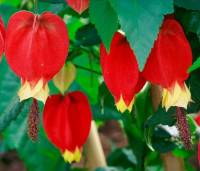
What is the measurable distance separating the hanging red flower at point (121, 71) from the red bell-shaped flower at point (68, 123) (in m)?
0.15

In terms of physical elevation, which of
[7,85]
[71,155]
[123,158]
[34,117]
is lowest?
[123,158]

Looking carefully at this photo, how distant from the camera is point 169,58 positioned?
0.69m

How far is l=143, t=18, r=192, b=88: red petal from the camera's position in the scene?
684mm

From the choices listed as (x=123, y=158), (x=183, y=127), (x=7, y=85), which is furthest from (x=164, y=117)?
(x=123, y=158)

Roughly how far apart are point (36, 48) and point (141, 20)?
12 centimetres

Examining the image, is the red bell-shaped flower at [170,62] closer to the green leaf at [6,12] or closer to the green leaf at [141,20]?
the green leaf at [141,20]

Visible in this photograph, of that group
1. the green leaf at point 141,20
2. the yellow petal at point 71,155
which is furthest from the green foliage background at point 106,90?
the yellow petal at point 71,155

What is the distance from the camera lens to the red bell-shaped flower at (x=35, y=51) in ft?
2.26

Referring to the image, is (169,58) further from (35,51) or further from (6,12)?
(6,12)

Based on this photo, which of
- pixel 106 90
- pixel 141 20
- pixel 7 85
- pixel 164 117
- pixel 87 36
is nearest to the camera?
pixel 141 20

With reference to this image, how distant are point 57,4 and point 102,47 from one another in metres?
0.14

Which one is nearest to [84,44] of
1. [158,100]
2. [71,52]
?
[71,52]

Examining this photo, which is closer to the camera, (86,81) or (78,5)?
(78,5)

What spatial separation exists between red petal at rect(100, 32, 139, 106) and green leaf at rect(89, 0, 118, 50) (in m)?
0.02
